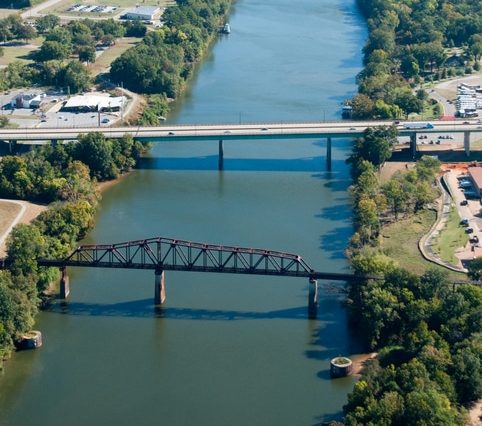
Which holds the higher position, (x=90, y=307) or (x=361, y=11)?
(x=361, y=11)

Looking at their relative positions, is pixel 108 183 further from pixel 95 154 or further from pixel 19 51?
pixel 19 51

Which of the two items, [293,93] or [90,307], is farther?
[293,93]

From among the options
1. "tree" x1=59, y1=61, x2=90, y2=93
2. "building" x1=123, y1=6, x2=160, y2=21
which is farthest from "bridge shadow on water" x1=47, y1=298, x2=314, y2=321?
"building" x1=123, y1=6, x2=160, y2=21

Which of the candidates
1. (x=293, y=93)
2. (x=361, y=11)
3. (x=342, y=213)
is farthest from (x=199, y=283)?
(x=361, y=11)

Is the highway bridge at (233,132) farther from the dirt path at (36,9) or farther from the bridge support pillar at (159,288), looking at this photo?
the dirt path at (36,9)

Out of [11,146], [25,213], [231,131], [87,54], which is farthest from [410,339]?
[87,54]

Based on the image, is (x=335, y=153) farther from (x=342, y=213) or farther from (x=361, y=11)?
(x=361, y=11)
